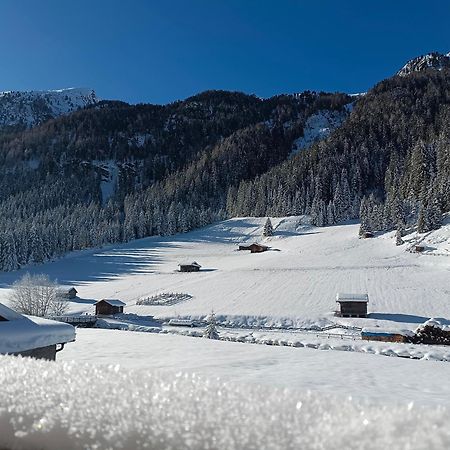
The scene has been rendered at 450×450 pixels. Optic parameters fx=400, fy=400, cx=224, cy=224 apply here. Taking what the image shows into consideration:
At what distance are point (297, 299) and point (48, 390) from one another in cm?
4894

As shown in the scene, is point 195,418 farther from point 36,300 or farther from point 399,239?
point 399,239

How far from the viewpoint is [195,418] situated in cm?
140

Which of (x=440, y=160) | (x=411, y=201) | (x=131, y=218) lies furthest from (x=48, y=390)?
(x=131, y=218)

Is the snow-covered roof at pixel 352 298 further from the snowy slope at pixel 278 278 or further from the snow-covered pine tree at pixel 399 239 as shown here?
the snow-covered pine tree at pixel 399 239

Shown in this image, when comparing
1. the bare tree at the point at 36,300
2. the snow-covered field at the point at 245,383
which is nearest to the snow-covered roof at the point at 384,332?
the snow-covered field at the point at 245,383

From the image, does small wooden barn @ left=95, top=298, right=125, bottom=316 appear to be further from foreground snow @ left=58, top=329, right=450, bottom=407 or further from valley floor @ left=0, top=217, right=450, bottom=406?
foreground snow @ left=58, top=329, right=450, bottom=407

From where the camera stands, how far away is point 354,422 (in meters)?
1.31

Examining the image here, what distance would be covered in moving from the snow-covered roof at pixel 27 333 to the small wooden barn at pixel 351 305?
37.6 meters

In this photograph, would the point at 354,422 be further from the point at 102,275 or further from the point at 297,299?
the point at 102,275

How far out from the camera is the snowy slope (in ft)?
145

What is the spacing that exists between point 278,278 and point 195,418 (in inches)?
2388

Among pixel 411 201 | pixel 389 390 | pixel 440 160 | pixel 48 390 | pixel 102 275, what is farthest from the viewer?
pixel 440 160

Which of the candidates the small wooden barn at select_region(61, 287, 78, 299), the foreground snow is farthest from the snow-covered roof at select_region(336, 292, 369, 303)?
the small wooden barn at select_region(61, 287, 78, 299)

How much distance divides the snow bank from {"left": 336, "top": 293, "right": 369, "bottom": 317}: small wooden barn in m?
43.8
